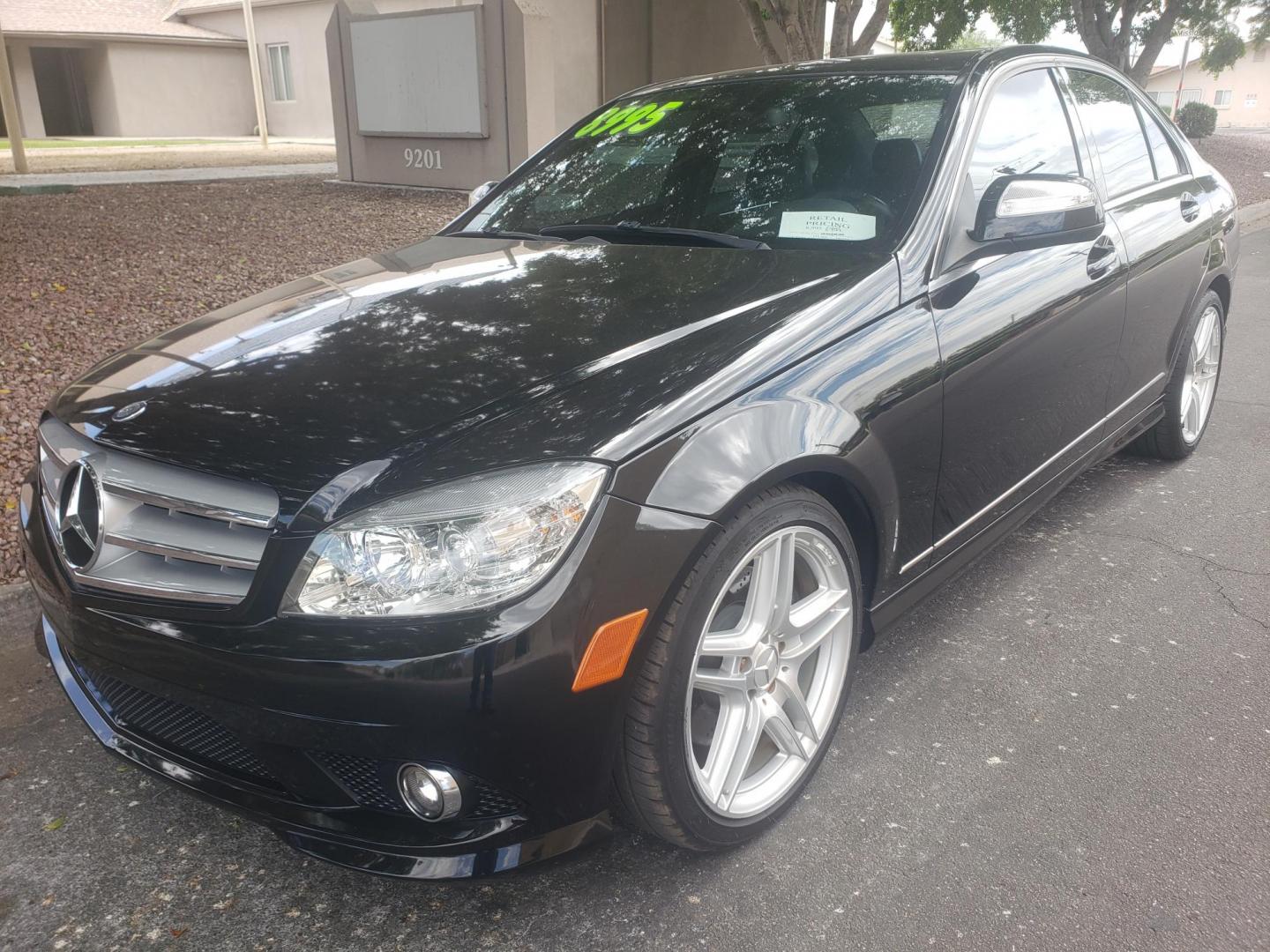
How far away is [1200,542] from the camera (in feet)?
12.6

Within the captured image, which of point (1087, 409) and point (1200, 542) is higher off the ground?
point (1087, 409)

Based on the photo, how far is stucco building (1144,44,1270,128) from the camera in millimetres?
65000

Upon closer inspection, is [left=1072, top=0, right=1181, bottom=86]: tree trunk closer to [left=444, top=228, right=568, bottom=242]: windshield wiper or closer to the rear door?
the rear door

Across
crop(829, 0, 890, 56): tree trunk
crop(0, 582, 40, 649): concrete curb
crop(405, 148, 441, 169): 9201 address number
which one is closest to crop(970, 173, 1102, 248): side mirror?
crop(0, 582, 40, 649): concrete curb

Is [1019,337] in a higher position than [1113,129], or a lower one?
lower

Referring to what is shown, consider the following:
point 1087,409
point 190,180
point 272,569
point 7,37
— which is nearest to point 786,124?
point 1087,409

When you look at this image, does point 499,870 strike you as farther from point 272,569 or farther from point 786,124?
point 786,124

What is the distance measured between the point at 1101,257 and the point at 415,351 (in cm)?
229

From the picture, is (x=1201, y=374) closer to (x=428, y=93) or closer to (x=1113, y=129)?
(x=1113, y=129)

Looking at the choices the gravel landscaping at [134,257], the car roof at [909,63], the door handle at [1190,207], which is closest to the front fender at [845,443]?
the car roof at [909,63]

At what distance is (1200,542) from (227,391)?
340cm

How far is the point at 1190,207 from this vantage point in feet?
13.6

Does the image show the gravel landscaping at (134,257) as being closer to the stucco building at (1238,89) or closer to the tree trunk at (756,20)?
the tree trunk at (756,20)

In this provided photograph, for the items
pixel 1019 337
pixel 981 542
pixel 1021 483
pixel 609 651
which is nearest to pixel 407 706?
pixel 609 651
